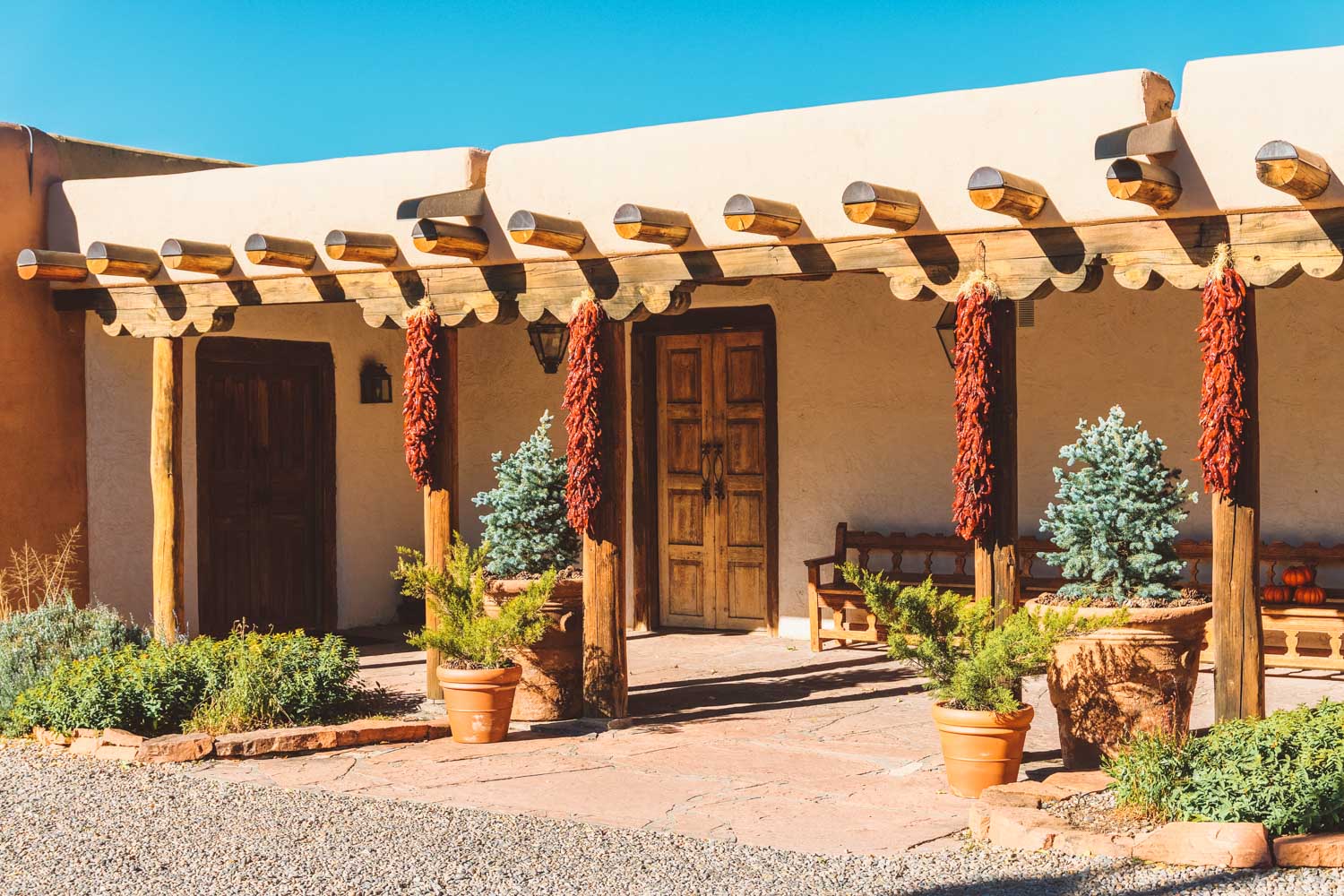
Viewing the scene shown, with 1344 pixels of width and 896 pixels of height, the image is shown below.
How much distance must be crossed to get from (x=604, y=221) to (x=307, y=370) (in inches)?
173

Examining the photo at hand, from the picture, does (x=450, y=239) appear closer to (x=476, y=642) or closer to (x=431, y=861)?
(x=476, y=642)

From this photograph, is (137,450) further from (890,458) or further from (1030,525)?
(1030,525)

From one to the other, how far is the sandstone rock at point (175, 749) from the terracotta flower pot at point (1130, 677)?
163 inches

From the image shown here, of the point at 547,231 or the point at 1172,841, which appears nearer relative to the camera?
the point at 1172,841

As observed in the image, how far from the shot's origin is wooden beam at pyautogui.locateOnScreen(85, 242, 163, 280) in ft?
28.6

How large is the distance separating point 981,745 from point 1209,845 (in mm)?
1295

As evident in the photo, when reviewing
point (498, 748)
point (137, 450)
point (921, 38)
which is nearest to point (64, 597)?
point (137, 450)

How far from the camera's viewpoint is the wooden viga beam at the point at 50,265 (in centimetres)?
902

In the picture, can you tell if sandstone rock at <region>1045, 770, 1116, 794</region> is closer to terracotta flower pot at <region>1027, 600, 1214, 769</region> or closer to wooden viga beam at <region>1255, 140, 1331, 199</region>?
terracotta flower pot at <region>1027, 600, 1214, 769</region>

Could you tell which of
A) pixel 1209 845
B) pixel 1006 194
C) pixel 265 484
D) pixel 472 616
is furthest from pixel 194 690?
pixel 1209 845

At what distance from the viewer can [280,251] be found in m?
8.27

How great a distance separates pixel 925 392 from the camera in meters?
10.0

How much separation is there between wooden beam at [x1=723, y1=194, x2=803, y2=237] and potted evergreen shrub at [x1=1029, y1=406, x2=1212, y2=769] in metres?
1.77

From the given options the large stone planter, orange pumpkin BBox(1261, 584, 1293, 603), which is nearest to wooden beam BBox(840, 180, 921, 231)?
the large stone planter
